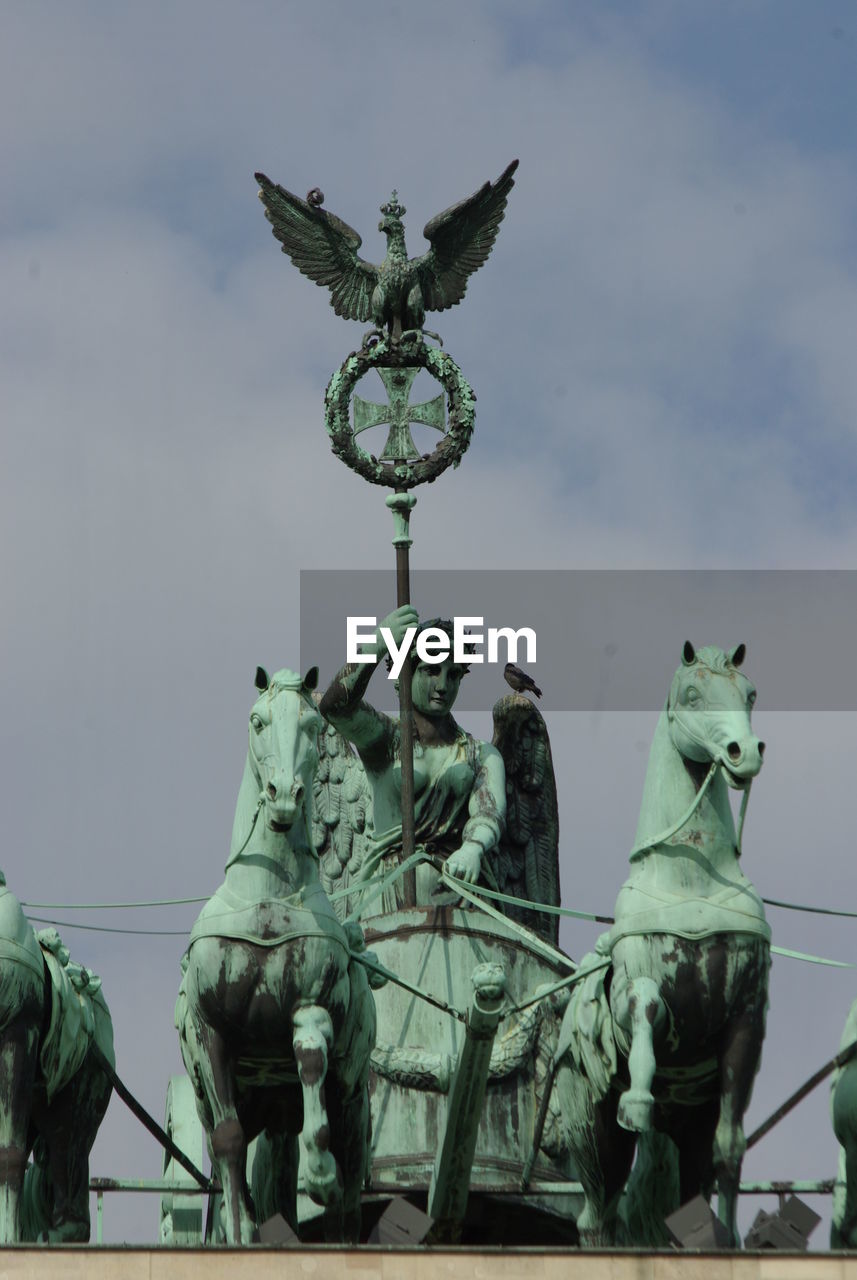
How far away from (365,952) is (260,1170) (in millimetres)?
1169

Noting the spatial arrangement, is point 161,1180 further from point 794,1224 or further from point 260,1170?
point 794,1224

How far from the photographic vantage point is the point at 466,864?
22.4m

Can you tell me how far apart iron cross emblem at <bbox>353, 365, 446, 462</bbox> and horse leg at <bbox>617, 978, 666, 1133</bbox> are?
17.2ft

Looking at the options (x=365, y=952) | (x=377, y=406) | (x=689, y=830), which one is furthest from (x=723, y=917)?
(x=377, y=406)

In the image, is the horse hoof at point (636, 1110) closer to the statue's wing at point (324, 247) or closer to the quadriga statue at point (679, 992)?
the quadriga statue at point (679, 992)

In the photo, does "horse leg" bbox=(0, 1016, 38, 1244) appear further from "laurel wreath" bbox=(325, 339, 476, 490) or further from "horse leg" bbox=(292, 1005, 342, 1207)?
"laurel wreath" bbox=(325, 339, 476, 490)

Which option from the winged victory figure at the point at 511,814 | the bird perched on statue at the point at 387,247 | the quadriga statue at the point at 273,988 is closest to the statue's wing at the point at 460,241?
the bird perched on statue at the point at 387,247

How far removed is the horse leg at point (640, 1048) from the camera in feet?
62.4

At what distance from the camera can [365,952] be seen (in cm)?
2052

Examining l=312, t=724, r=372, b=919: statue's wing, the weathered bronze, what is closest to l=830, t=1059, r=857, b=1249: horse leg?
the weathered bronze

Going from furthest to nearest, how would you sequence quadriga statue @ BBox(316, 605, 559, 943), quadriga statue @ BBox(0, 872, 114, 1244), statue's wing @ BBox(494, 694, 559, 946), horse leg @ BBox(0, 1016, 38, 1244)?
statue's wing @ BBox(494, 694, 559, 946)
quadriga statue @ BBox(316, 605, 559, 943)
quadriga statue @ BBox(0, 872, 114, 1244)
horse leg @ BBox(0, 1016, 38, 1244)

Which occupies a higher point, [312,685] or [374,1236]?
Answer: [312,685]

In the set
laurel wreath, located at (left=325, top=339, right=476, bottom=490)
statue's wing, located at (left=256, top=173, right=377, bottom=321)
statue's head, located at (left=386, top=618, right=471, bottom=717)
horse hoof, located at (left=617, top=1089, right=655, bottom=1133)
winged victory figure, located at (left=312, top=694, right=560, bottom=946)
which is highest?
statue's wing, located at (left=256, top=173, right=377, bottom=321)

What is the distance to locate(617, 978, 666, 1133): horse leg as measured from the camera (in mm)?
19016
